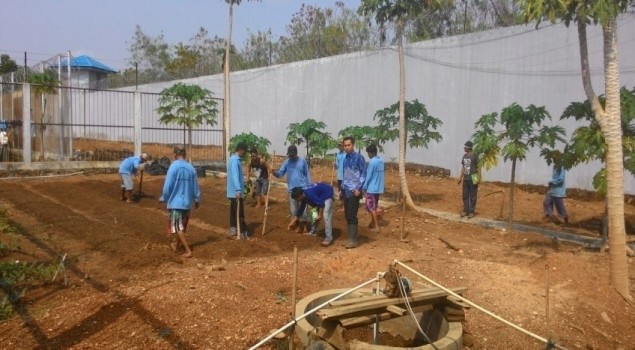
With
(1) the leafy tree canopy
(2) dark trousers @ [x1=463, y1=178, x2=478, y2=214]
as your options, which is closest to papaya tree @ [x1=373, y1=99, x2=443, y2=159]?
(2) dark trousers @ [x1=463, y1=178, x2=478, y2=214]

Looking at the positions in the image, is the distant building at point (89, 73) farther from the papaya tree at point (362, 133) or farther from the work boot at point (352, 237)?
the work boot at point (352, 237)

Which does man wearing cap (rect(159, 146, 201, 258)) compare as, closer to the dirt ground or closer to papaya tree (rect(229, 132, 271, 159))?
the dirt ground

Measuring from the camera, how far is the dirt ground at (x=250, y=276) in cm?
538

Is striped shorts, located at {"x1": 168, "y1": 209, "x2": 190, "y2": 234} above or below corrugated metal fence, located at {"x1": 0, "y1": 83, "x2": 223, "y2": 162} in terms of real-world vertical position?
below

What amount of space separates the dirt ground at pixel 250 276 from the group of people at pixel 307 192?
337 millimetres

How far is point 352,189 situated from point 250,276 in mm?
2480

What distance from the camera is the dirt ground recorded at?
212 inches

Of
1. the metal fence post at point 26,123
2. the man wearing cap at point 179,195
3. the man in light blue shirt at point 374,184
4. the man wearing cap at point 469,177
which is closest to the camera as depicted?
the man wearing cap at point 179,195

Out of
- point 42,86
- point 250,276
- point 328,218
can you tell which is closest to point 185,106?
point 42,86

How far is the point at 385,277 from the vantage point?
16.4 ft

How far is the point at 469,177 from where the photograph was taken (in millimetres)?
11375

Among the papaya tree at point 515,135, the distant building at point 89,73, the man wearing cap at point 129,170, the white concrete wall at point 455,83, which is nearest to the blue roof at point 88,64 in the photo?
the distant building at point 89,73

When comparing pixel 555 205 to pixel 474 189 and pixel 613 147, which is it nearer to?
pixel 474 189

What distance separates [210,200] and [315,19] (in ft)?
52.4
